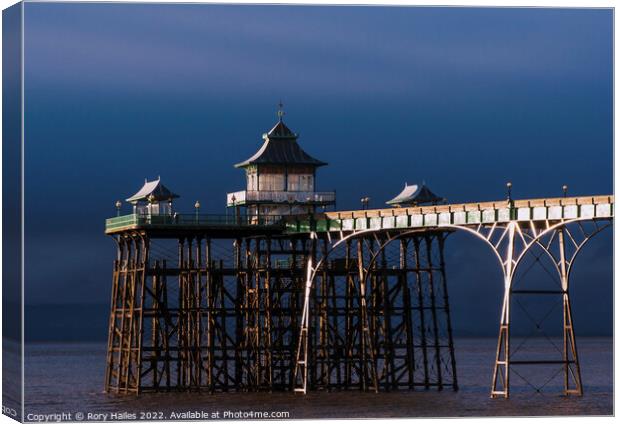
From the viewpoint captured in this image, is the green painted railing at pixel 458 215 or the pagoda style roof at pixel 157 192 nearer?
the green painted railing at pixel 458 215

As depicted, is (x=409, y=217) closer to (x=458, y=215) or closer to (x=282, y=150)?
(x=458, y=215)

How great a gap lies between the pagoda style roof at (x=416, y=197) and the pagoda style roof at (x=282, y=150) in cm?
478

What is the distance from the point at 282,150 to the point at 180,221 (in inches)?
→ 359

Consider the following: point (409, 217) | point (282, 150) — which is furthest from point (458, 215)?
point (282, 150)

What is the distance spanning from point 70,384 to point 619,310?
60.5 metres

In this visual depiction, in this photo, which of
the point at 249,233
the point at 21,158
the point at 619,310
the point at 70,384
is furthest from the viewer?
the point at 70,384

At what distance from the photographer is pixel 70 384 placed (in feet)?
433

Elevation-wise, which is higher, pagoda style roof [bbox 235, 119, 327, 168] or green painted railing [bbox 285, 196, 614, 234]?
pagoda style roof [bbox 235, 119, 327, 168]

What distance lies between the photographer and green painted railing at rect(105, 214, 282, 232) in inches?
3996

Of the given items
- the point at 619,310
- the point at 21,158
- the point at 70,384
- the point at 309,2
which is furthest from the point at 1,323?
the point at 70,384

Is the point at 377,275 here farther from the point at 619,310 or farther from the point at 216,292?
the point at 619,310

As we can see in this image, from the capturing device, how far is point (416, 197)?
347ft

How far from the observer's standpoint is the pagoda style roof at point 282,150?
108 m

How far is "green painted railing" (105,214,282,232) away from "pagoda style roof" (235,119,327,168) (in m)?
3.90
